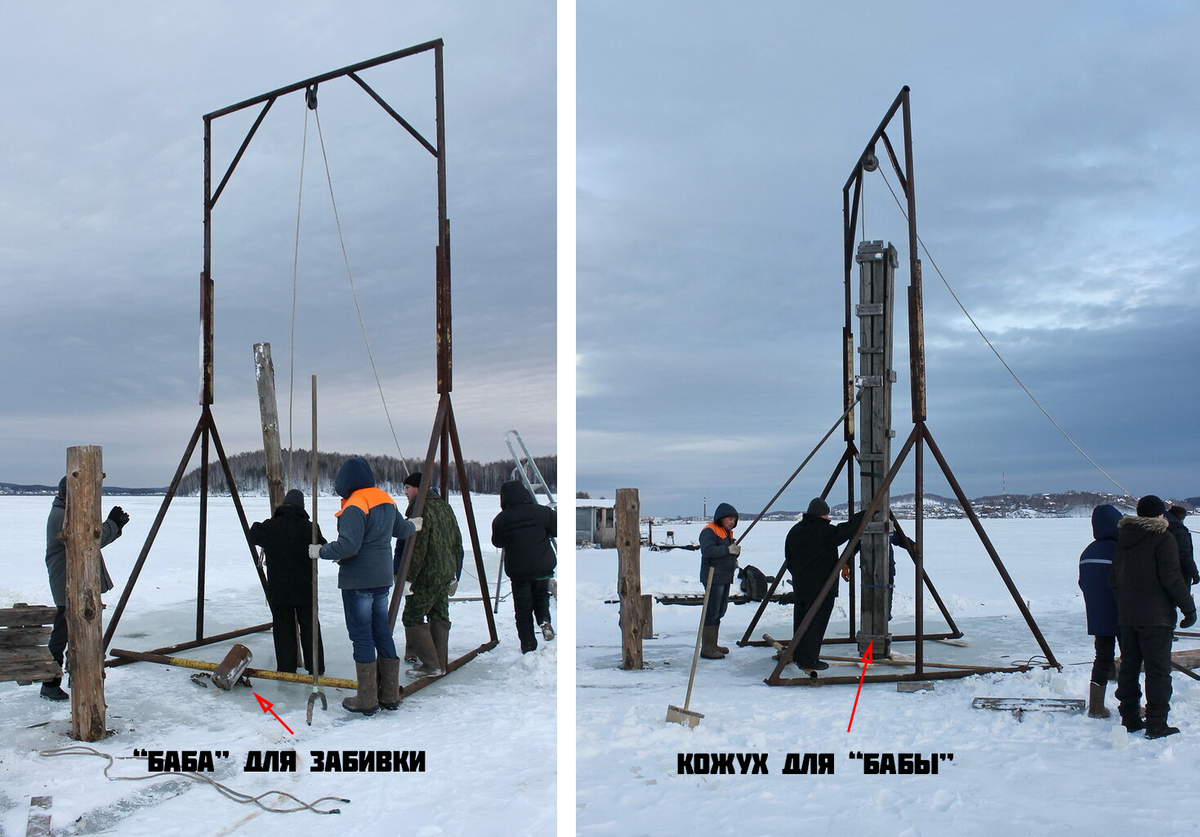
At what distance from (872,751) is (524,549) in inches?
144

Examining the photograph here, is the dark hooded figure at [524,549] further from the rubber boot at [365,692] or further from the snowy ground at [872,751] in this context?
the rubber boot at [365,692]

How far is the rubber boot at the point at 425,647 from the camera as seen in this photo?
730 cm

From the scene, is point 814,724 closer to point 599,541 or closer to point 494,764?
point 494,764

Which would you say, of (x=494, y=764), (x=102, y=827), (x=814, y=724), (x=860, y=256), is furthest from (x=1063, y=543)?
(x=102, y=827)

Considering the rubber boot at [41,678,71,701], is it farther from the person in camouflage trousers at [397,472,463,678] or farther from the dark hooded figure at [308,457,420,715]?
the person in camouflage trousers at [397,472,463,678]

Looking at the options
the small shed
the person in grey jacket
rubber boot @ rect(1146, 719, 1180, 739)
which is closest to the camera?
rubber boot @ rect(1146, 719, 1180, 739)

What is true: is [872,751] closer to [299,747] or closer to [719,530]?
[719,530]

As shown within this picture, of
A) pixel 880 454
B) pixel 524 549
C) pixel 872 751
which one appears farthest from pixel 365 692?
pixel 880 454

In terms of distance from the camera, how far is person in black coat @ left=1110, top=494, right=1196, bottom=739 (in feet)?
17.9

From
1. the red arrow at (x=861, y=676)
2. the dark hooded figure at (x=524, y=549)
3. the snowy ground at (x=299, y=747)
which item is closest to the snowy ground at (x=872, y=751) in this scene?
the red arrow at (x=861, y=676)

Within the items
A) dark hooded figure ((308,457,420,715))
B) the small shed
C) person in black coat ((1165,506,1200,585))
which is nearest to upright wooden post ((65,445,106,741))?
dark hooded figure ((308,457,420,715))

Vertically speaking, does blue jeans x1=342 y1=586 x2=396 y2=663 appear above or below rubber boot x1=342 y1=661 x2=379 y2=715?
above

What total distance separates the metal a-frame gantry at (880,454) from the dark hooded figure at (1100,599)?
75 centimetres

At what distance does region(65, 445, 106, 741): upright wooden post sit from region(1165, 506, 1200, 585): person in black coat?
683 cm
